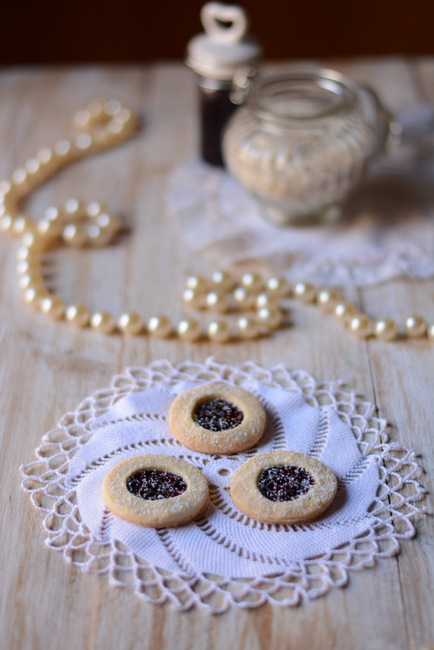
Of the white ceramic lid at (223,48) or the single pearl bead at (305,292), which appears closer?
the single pearl bead at (305,292)

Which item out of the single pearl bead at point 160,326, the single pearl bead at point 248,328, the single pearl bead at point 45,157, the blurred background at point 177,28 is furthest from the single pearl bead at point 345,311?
the blurred background at point 177,28

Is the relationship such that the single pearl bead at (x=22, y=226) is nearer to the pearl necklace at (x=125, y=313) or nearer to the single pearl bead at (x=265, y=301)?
the pearl necklace at (x=125, y=313)

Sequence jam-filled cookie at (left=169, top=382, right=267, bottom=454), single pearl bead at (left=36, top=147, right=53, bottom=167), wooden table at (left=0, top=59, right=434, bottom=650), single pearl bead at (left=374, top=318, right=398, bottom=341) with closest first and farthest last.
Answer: wooden table at (left=0, top=59, right=434, bottom=650)
jam-filled cookie at (left=169, top=382, right=267, bottom=454)
single pearl bead at (left=374, top=318, right=398, bottom=341)
single pearl bead at (left=36, top=147, right=53, bottom=167)

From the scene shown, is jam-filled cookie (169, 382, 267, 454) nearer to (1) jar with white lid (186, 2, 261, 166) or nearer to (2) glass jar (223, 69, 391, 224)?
(2) glass jar (223, 69, 391, 224)

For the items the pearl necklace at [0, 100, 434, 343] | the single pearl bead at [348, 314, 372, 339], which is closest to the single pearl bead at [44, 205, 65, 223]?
the pearl necklace at [0, 100, 434, 343]

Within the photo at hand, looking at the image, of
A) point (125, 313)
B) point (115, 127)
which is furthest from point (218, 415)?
point (115, 127)
